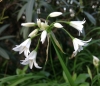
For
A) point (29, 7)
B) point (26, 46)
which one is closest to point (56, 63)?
point (29, 7)

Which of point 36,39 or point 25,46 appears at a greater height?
point 25,46

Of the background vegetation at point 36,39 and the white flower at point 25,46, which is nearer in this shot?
the white flower at point 25,46

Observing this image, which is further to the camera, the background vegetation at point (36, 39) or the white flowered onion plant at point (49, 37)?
the background vegetation at point (36, 39)

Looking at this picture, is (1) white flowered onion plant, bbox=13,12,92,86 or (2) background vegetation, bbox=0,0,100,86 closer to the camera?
(1) white flowered onion plant, bbox=13,12,92,86

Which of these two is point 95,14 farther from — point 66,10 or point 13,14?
point 13,14

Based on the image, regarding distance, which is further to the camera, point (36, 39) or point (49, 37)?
point (36, 39)

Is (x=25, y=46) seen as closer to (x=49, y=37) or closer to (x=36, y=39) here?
(x=49, y=37)

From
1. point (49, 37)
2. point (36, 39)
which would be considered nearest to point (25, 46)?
point (49, 37)

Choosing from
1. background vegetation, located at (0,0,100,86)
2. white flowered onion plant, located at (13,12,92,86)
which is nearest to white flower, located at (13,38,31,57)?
white flowered onion plant, located at (13,12,92,86)

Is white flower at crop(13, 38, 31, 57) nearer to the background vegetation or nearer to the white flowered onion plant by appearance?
the white flowered onion plant

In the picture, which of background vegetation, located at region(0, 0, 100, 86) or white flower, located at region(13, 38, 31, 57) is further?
background vegetation, located at region(0, 0, 100, 86)

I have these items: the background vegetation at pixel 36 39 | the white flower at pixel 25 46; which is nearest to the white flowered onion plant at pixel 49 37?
the white flower at pixel 25 46

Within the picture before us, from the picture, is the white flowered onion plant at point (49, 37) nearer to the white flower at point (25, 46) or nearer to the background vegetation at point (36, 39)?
the white flower at point (25, 46)
